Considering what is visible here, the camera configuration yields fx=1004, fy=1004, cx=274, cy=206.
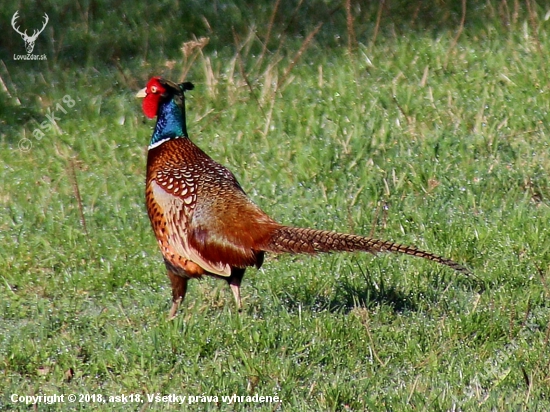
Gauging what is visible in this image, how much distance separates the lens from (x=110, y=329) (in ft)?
14.6

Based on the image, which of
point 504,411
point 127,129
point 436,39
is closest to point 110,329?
point 504,411

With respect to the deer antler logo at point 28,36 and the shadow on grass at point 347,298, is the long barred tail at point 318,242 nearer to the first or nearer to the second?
the shadow on grass at point 347,298

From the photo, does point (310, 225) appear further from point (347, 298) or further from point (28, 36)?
point (28, 36)

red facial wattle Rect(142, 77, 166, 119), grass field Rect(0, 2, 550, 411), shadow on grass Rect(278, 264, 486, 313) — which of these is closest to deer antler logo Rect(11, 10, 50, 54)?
grass field Rect(0, 2, 550, 411)

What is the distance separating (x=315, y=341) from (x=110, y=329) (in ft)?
3.00

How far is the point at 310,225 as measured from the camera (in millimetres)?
5566

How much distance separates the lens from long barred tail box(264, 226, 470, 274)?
166 inches

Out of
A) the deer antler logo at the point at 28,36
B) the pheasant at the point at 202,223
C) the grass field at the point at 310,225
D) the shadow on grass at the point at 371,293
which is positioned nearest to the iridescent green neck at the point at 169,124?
the pheasant at the point at 202,223

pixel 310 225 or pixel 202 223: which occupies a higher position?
pixel 202 223

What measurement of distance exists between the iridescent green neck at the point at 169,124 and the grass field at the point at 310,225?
0.69 meters

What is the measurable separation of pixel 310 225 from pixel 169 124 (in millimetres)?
1036

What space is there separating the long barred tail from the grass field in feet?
1.12

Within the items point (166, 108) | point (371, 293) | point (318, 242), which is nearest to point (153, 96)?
point (166, 108)

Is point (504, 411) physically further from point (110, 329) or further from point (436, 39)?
point (436, 39)
